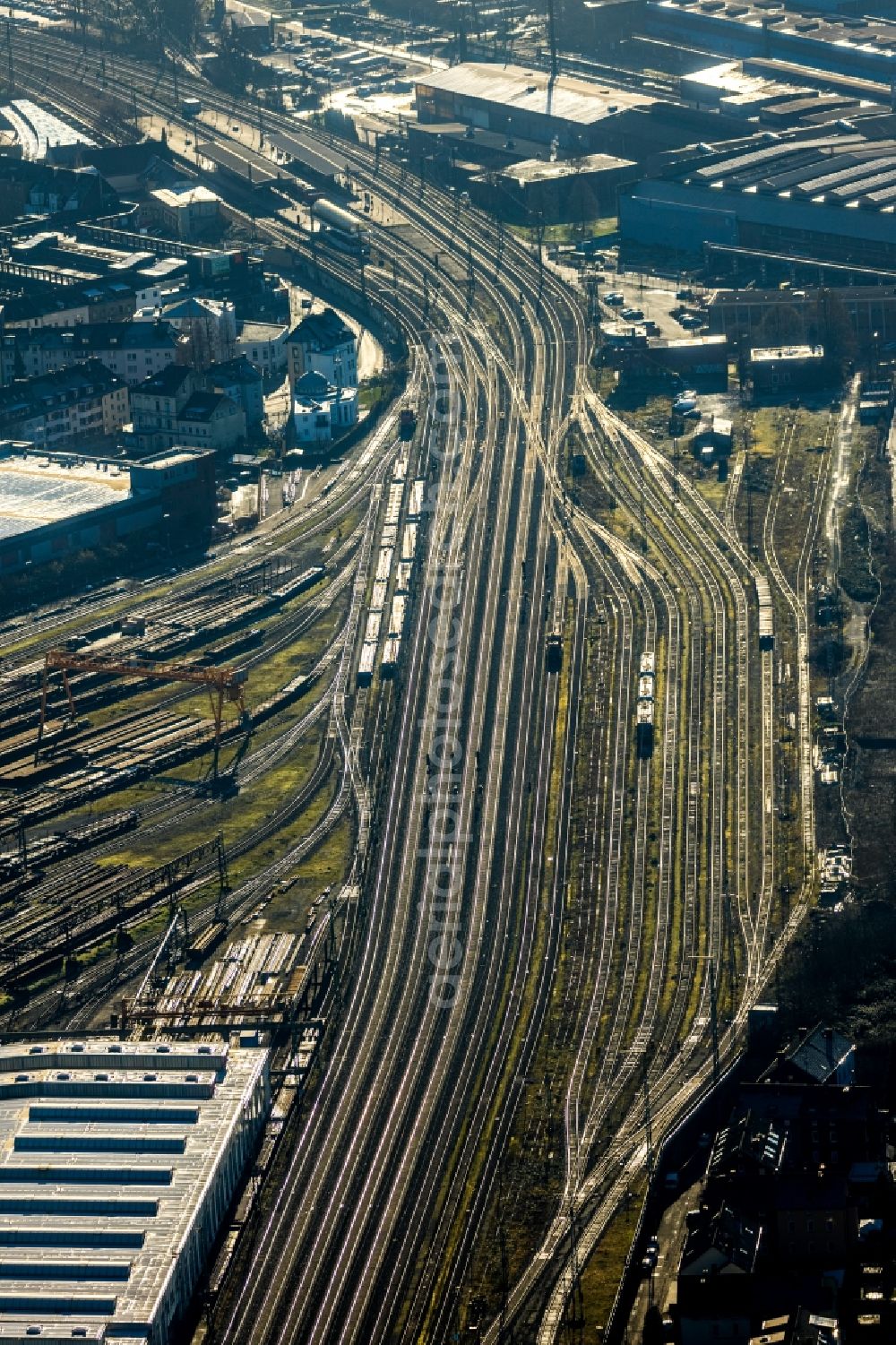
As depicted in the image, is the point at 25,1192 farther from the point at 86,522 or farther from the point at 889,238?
the point at 889,238

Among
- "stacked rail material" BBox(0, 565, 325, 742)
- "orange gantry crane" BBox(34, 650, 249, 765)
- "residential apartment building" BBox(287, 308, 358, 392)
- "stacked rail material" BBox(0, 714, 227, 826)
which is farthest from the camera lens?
"residential apartment building" BBox(287, 308, 358, 392)

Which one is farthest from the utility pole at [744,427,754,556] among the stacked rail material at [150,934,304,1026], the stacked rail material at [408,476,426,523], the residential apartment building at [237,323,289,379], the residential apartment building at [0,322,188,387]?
the stacked rail material at [150,934,304,1026]

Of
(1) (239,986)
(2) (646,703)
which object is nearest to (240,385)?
(2) (646,703)

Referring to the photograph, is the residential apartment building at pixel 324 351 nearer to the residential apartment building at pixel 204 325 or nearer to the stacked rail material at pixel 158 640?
the residential apartment building at pixel 204 325

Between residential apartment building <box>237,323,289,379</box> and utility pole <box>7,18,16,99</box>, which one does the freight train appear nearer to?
residential apartment building <box>237,323,289,379</box>

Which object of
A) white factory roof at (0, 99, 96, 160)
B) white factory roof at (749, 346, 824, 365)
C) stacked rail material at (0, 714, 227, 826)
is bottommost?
white factory roof at (0, 99, 96, 160)

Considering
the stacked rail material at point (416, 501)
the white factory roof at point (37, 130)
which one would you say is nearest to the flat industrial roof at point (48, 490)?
the stacked rail material at point (416, 501)
